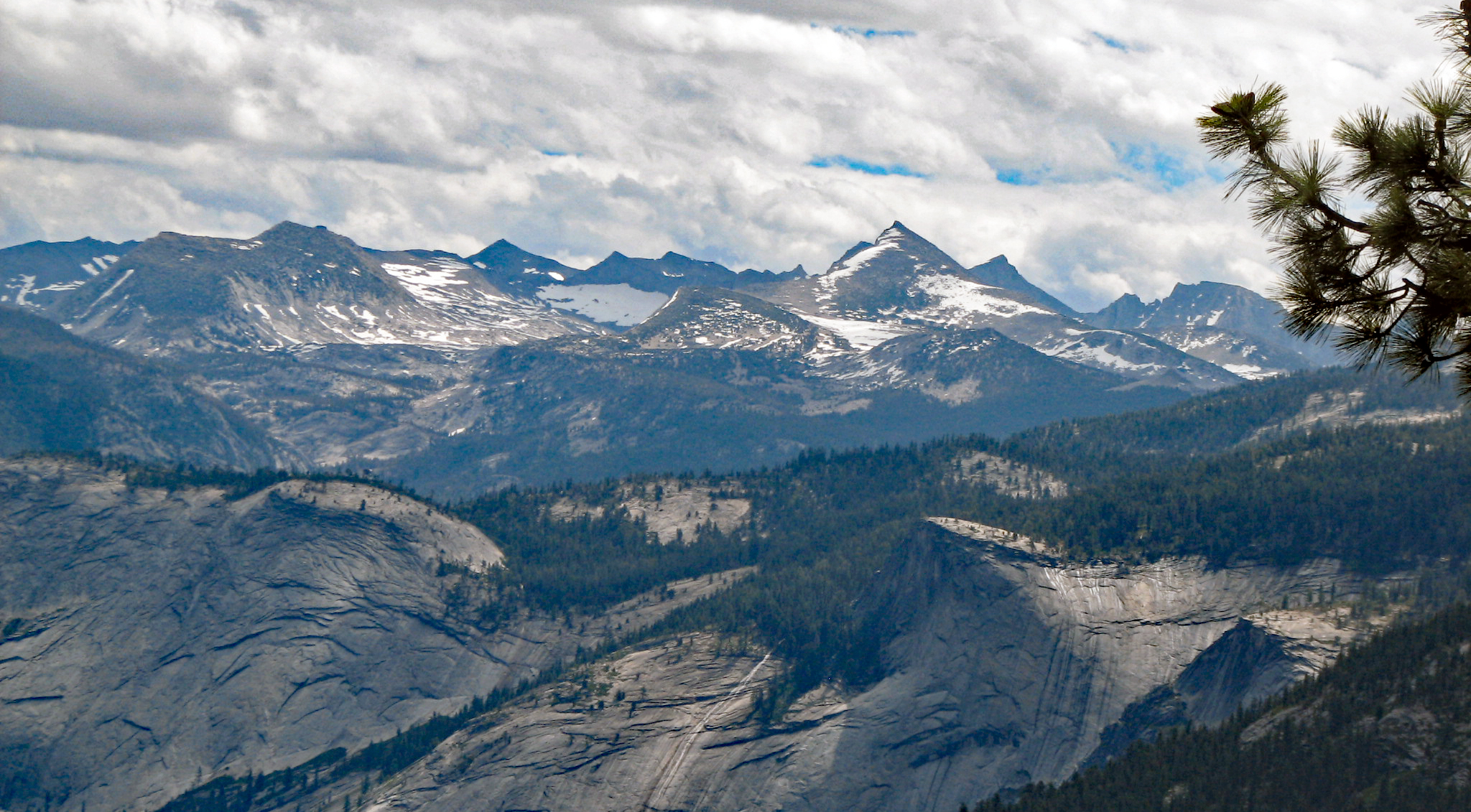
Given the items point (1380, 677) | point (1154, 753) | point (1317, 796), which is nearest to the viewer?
point (1317, 796)

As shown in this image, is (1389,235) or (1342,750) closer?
(1389,235)

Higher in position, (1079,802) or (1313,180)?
(1313,180)

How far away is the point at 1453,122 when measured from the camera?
34.2m

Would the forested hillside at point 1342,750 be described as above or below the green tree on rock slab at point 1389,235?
below

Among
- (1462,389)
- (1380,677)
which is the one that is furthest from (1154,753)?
(1462,389)

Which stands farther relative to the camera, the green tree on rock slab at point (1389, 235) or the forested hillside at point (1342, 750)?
the forested hillside at point (1342, 750)

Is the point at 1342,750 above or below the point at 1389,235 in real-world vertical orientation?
below

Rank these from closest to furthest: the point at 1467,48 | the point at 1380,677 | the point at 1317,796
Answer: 1. the point at 1467,48
2. the point at 1317,796
3. the point at 1380,677

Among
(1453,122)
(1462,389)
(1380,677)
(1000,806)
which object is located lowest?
(1000,806)

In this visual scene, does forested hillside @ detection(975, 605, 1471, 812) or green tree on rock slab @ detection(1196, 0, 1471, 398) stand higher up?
green tree on rock slab @ detection(1196, 0, 1471, 398)

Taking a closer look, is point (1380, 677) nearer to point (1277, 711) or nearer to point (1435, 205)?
point (1277, 711)

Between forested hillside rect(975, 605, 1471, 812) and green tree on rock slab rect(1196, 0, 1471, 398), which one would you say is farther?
forested hillside rect(975, 605, 1471, 812)

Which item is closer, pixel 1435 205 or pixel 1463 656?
pixel 1435 205

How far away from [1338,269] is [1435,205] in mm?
2637
